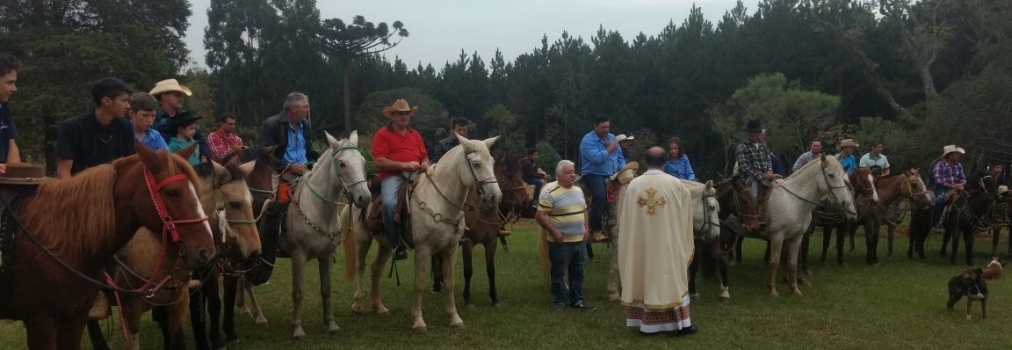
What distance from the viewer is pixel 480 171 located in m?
7.18

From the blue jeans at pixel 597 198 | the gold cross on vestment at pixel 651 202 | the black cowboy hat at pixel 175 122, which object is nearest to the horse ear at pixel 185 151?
the black cowboy hat at pixel 175 122

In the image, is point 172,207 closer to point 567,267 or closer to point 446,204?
point 446,204

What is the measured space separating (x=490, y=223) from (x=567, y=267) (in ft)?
3.83

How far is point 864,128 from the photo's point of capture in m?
38.5

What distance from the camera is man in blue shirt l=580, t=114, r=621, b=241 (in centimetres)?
980

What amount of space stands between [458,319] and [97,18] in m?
33.0

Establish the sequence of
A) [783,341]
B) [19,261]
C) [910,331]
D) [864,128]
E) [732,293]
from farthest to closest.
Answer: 1. [864,128]
2. [732,293]
3. [910,331]
4. [783,341]
5. [19,261]

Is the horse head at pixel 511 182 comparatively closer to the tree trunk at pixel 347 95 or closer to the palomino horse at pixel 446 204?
the palomino horse at pixel 446 204

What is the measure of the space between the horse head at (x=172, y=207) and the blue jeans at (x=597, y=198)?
7129 mm

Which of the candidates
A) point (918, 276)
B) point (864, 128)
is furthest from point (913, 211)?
point (864, 128)

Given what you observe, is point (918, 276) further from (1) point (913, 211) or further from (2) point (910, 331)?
(2) point (910, 331)

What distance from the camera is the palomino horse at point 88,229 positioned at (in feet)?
11.0


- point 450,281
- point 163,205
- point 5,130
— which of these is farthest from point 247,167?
point 450,281

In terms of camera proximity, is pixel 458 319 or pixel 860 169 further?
pixel 860 169
